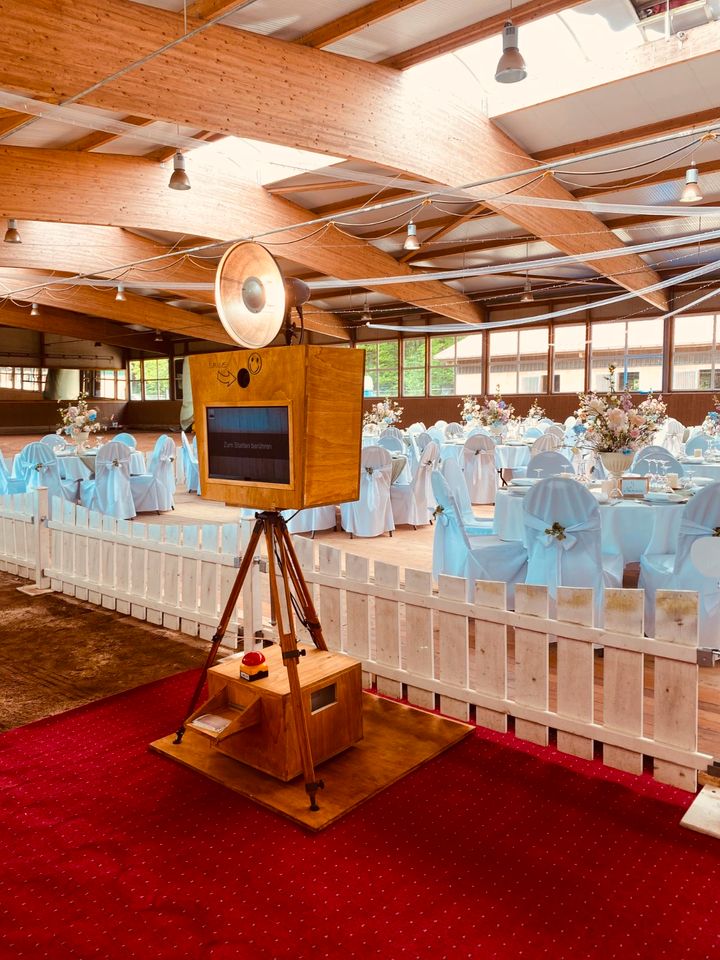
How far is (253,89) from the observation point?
5.61 meters

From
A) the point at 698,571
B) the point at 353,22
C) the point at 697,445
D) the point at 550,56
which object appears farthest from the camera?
the point at 697,445

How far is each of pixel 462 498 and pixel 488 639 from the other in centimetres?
281

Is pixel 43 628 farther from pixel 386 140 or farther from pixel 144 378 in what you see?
pixel 144 378

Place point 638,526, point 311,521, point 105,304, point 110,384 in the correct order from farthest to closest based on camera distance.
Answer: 1. point 110,384
2. point 105,304
3. point 311,521
4. point 638,526

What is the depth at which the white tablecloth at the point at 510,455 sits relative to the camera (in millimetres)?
9945

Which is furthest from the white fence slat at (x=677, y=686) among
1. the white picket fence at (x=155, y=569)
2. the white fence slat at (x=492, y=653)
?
the white picket fence at (x=155, y=569)

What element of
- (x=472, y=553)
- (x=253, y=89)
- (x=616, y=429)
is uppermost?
(x=253, y=89)

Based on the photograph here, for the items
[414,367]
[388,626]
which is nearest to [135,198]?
[388,626]

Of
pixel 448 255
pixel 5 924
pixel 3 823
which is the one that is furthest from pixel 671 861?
pixel 448 255

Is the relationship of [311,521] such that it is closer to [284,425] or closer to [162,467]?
[162,467]

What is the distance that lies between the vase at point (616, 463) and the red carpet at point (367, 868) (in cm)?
233

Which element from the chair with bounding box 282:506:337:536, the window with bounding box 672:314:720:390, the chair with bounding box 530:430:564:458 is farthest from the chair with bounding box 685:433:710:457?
the window with bounding box 672:314:720:390

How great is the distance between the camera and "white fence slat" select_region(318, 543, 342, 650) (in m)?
3.22

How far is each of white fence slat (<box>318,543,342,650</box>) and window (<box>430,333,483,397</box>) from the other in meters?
14.4
